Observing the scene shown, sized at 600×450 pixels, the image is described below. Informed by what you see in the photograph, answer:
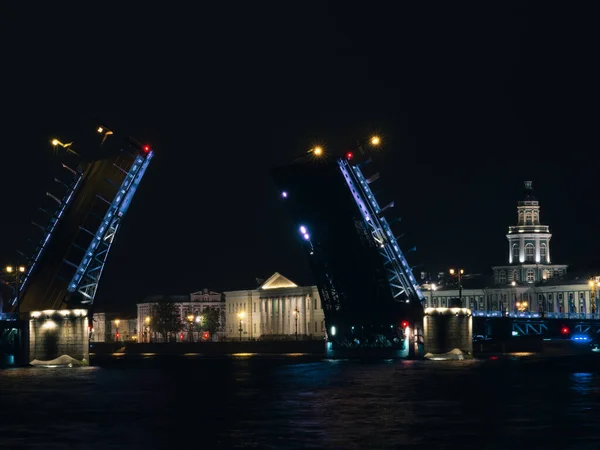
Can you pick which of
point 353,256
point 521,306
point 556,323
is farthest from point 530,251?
point 353,256

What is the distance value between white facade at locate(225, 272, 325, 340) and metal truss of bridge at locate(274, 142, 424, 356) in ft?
269

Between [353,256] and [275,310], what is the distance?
355 ft

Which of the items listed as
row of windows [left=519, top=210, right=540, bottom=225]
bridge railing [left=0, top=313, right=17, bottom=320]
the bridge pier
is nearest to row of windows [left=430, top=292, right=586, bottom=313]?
row of windows [left=519, top=210, right=540, bottom=225]

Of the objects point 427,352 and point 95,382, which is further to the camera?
point 427,352

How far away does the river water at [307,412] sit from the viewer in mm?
26688

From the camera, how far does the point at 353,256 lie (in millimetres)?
68812

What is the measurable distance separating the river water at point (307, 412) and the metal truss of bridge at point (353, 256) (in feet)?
39.3

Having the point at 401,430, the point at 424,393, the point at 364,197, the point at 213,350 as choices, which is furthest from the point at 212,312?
the point at 401,430

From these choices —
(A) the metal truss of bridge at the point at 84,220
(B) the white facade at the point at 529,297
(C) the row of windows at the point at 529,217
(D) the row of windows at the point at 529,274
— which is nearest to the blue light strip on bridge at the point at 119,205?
(A) the metal truss of bridge at the point at 84,220

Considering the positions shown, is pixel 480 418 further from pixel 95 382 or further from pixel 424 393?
pixel 95 382

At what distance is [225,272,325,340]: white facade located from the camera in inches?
6604

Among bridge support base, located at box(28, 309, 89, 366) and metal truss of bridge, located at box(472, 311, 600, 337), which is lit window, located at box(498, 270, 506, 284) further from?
bridge support base, located at box(28, 309, 89, 366)

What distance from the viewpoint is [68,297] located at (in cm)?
6831

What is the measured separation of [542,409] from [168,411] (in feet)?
28.7
